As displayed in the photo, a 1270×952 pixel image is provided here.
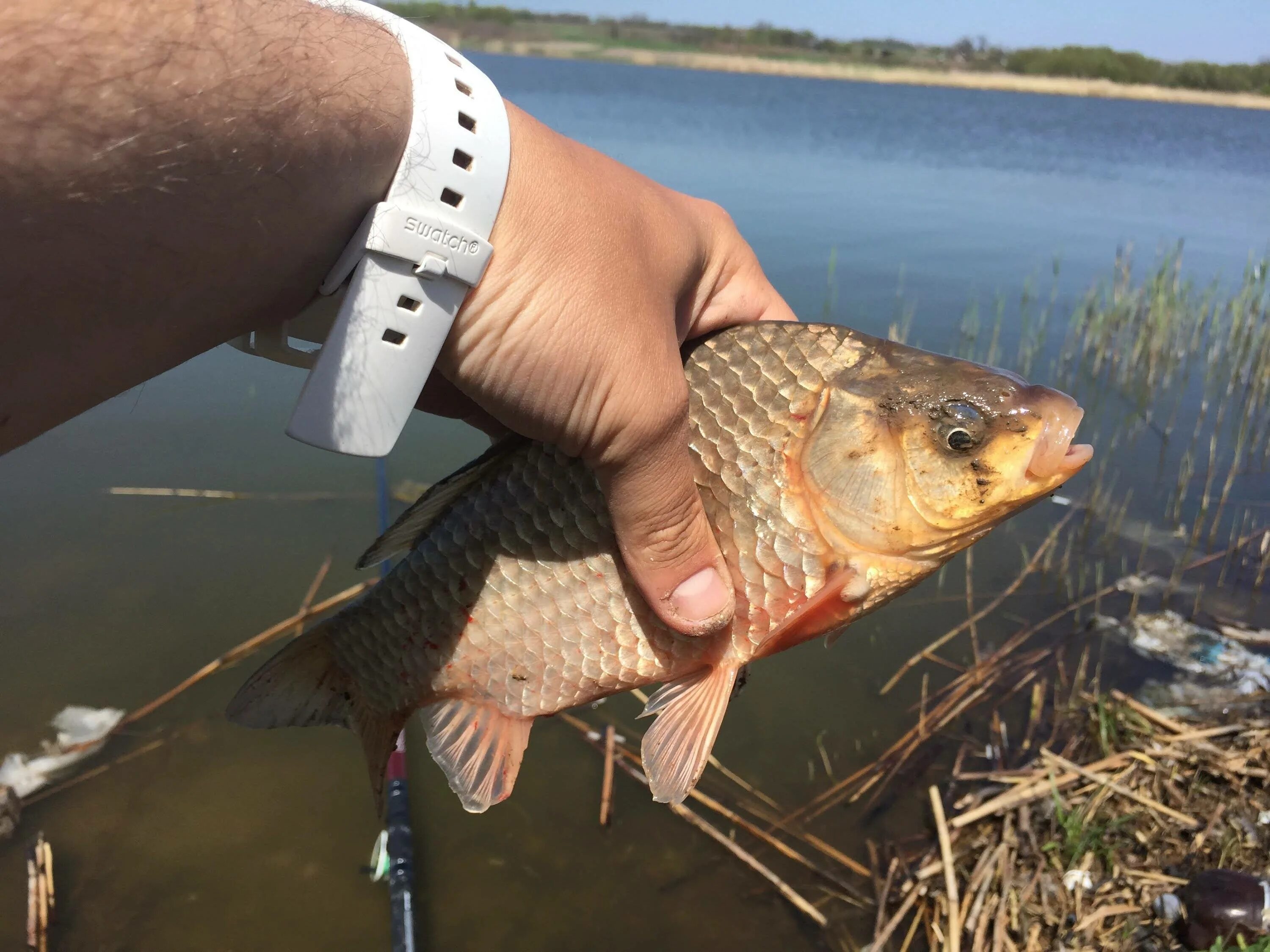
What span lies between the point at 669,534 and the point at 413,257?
0.64 meters

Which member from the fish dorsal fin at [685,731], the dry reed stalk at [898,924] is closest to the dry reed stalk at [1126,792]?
the dry reed stalk at [898,924]

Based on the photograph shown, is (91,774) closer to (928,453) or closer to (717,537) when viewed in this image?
(717,537)

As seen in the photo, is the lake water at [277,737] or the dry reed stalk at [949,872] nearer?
the dry reed stalk at [949,872]

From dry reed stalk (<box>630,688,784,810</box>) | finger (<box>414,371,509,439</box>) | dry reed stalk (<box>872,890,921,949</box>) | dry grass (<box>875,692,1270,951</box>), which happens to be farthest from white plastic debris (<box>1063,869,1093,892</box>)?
finger (<box>414,371,509,439</box>)

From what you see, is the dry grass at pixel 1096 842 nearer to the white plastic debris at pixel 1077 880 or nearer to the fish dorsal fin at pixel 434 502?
the white plastic debris at pixel 1077 880

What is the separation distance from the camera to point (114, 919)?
273 cm

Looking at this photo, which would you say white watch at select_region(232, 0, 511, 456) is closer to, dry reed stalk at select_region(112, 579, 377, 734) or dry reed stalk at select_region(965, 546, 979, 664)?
dry reed stalk at select_region(112, 579, 377, 734)

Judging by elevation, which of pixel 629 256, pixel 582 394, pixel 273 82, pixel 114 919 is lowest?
pixel 114 919

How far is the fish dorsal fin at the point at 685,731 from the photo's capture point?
5.19 ft

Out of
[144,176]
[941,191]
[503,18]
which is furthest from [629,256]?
[503,18]

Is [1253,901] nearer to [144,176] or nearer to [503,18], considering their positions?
[144,176]

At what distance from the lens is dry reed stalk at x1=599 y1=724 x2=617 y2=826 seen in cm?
325

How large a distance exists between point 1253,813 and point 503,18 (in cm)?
6456

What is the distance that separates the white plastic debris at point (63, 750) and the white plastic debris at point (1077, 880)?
365cm
